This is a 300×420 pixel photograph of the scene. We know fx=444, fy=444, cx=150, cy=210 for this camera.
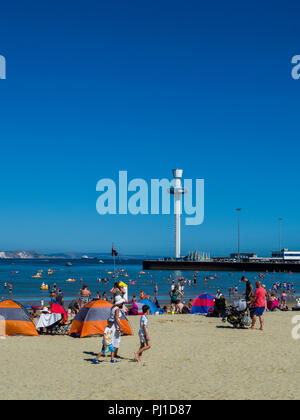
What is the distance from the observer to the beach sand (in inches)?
350

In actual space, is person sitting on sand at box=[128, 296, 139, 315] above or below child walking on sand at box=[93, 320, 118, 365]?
below

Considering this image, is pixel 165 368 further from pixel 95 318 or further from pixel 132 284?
pixel 132 284

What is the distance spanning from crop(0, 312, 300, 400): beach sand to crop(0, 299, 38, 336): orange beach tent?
54cm

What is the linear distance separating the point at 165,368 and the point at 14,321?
6.76m

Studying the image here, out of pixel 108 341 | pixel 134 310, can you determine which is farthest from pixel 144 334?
pixel 134 310

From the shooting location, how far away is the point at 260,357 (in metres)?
12.2

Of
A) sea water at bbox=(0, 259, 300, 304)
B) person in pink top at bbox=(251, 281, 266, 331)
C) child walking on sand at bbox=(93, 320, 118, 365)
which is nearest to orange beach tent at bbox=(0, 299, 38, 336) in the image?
child walking on sand at bbox=(93, 320, 118, 365)

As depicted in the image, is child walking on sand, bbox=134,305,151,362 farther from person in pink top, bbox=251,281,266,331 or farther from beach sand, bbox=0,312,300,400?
person in pink top, bbox=251,281,266,331

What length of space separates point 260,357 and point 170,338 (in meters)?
3.90

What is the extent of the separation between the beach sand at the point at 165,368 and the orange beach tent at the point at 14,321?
1.76ft

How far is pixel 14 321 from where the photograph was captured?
50.6 feet

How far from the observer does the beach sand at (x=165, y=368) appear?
8.90 meters
